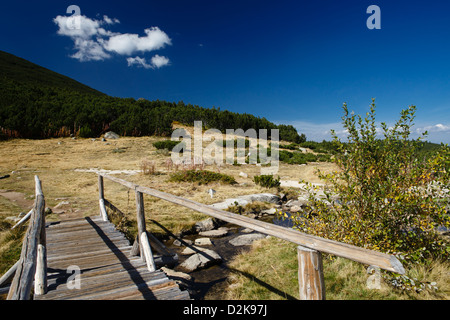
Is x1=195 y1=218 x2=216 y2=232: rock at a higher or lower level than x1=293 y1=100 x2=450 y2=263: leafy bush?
lower

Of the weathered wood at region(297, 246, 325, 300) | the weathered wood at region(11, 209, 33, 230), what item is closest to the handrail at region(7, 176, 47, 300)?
the weathered wood at region(297, 246, 325, 300)

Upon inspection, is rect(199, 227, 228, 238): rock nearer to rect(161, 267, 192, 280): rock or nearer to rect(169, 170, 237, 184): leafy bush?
rect(161, 267, 192, 280): rock

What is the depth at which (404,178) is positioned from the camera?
403 cm

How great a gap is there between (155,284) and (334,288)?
288cm

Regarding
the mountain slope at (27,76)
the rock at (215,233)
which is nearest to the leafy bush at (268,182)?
the rock at (215,233)

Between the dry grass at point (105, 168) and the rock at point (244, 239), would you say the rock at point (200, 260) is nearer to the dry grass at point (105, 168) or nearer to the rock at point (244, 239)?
the rock at point (244, 239)

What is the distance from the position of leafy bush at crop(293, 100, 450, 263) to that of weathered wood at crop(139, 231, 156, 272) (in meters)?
3.02

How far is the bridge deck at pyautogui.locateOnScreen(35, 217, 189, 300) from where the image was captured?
3.42 metres

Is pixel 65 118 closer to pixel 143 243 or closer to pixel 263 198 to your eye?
pixel 263 198

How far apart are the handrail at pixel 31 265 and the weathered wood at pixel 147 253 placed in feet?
4.59

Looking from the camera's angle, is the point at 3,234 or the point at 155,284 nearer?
the point at 155,284

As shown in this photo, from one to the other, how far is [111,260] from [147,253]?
1080 millimetres
